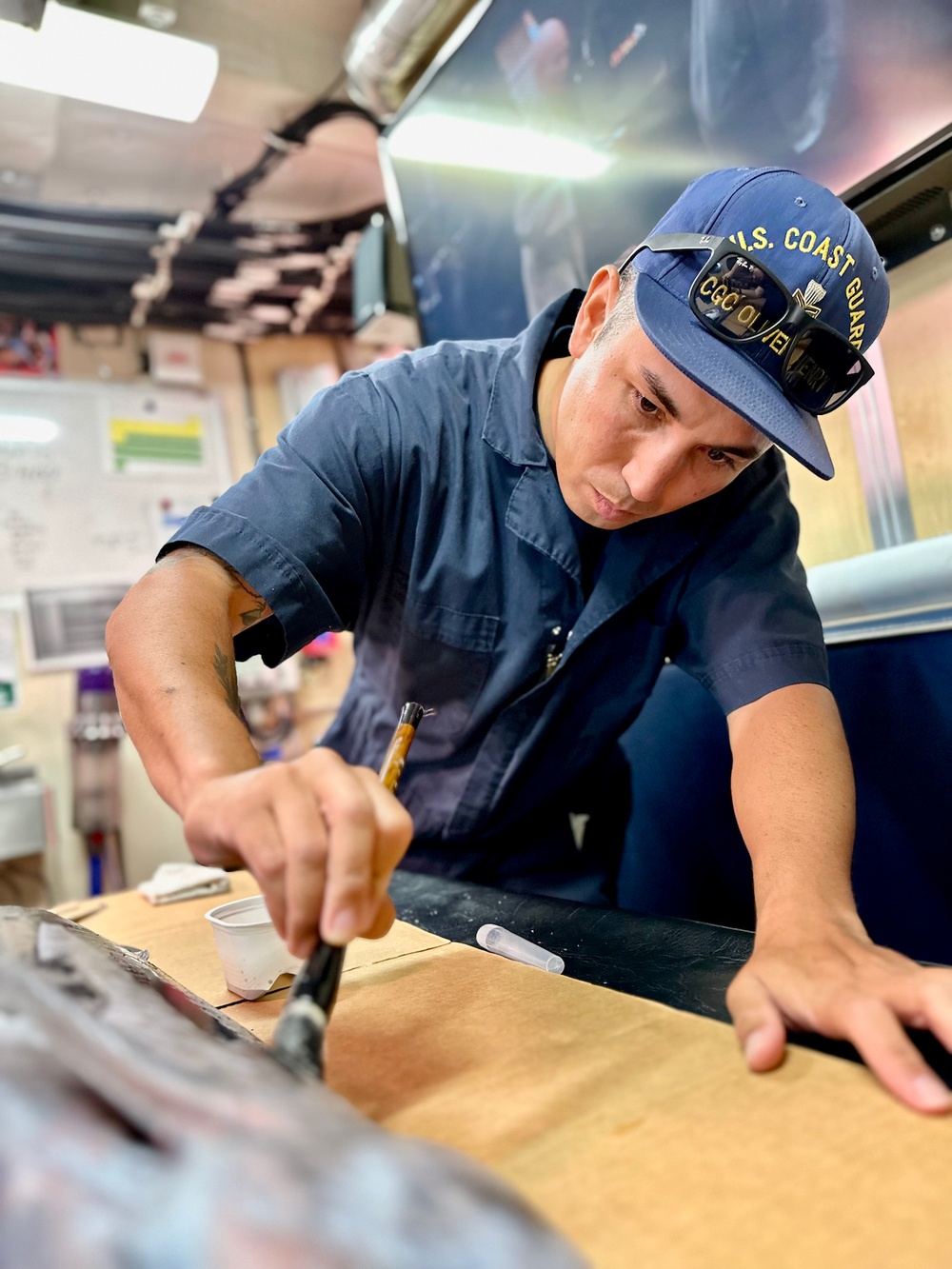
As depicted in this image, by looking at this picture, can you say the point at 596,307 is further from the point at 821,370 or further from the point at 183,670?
the point at 183,670

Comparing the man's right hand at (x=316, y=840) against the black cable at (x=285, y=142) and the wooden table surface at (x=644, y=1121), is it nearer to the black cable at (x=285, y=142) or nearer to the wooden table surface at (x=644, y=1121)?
the wooden table surface at (x=644, y=1121)

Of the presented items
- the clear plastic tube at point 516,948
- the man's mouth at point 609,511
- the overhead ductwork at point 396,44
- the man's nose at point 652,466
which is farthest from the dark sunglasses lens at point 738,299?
the overhead ductwork at point 396,44

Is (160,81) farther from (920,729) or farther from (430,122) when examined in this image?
(920,729)

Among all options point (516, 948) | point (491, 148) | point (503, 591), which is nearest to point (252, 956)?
point (516, 948)

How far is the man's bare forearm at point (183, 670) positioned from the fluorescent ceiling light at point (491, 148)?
141cm

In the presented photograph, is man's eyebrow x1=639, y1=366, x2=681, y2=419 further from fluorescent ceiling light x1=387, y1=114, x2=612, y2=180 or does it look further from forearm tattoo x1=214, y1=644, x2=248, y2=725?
fluorescent ceiling light x1=387, y1=114, x2=612, y2=180

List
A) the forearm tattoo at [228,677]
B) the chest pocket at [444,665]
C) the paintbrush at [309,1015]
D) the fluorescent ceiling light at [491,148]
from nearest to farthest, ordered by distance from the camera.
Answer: the paintbrush at [309,1015] < the forearm tattoo at [228,677] < the chest pocket at [444,665] < the fluorescent ceiling light at [491,148]

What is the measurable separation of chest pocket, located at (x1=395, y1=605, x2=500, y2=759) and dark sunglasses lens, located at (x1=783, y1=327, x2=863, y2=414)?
0.49 m

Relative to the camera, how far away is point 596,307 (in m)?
1.13

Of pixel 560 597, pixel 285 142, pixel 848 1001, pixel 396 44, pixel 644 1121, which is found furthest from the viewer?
pixel 285 142

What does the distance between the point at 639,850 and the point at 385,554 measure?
2.88 feet

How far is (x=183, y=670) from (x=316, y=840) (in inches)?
12.0

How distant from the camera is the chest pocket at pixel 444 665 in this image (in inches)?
49.2

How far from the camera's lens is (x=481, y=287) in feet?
7.59
